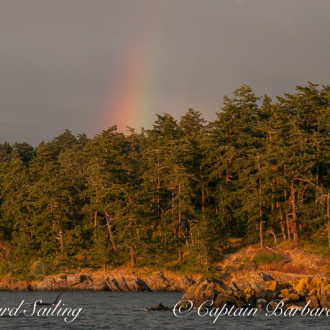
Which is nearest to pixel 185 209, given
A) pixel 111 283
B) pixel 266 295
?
pixel 111 283

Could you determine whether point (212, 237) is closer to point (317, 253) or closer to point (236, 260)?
point (236, 260)

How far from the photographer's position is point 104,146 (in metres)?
88.0

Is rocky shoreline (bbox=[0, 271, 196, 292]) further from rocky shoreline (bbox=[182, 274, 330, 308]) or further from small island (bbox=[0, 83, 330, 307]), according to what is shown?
rocky shoreline (bbox=[182, 274, 330, 308])

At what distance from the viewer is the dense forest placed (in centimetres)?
7381

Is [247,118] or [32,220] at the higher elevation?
[247,118]

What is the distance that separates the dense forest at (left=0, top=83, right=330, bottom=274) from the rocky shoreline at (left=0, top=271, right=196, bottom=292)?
3.71 m

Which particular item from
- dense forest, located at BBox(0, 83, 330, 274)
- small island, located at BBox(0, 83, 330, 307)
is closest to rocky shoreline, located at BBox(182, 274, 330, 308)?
small island, located at BBox(0, 83, 330, 307)

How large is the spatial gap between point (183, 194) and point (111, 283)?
16.9m

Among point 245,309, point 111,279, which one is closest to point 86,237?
point 111,279

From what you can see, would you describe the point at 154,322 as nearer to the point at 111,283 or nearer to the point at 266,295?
the point at 266,295

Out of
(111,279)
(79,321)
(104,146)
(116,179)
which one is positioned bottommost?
(111,279)

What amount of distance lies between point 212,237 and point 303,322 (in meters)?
36.6

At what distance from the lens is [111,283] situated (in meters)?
69.3

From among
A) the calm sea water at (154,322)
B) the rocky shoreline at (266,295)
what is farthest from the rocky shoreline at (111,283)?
the calm sea water at (154,322)
